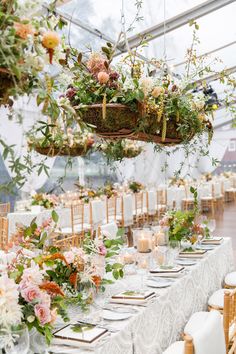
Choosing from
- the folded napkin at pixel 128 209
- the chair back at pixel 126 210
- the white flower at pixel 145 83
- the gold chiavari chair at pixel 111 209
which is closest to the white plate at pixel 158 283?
the white flower at pixel 145 83

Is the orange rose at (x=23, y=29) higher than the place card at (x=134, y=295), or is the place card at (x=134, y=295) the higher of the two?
the orange rose at (x=23, y=29)

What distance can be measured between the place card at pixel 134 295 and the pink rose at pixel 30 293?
39.7 inches

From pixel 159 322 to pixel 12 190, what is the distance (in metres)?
1.75

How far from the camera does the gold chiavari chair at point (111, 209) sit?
8.84 metres

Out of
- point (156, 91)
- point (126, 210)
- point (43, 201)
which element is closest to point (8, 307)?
point (156, 91)

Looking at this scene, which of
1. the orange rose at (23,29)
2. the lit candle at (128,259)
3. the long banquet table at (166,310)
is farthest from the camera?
the lit candle at (128,259)

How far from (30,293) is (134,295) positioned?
42.8 inches

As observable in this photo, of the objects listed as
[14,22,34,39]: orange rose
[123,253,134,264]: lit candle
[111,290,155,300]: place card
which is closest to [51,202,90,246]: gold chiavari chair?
[123,253,134,264]: lit candle

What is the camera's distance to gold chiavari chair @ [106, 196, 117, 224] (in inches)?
348

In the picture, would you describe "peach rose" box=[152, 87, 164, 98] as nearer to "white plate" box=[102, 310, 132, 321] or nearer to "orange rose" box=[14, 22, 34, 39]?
"white plate" box=[102, 310, 132, 321]

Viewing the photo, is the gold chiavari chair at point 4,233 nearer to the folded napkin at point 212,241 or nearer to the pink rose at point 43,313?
the folded napkin at point 212,241

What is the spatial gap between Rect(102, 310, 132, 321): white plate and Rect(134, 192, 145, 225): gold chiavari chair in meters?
7.35

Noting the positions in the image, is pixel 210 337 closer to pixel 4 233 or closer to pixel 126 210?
pixel 4 233

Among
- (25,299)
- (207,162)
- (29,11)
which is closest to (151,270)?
(25,299)
